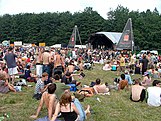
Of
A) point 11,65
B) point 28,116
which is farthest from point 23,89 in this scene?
point 28,116

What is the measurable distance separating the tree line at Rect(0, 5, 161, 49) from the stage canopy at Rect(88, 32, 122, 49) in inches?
486

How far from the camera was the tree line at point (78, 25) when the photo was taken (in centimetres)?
5953

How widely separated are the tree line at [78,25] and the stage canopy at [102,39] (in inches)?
486

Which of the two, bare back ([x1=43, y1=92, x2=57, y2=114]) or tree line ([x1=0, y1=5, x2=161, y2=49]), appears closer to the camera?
bare back ([x1=43, y1=92, x2=57, y2=114])

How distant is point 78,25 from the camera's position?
243ft

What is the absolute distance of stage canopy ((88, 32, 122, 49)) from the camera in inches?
1831

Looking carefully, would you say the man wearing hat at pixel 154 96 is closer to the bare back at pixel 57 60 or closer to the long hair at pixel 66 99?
the long hair at pixel 66 99

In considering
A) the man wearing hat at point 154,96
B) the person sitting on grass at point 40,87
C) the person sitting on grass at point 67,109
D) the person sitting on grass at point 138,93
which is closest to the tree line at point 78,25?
the person sitting on grass at point 138,93

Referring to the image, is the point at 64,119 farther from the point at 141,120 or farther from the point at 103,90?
the point at 103,90

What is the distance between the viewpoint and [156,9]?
99875mm

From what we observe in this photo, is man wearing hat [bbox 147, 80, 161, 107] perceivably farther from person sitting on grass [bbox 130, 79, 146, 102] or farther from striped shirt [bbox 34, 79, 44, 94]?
striped shirt [bbox 34, 79, 44, 94]

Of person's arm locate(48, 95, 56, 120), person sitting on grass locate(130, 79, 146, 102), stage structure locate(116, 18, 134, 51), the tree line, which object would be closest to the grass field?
person sitting on grass locate(130, 79, 146, 102)

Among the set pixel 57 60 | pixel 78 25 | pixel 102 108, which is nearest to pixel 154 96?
pixel 102 108

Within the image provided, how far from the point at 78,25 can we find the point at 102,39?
2589cm
